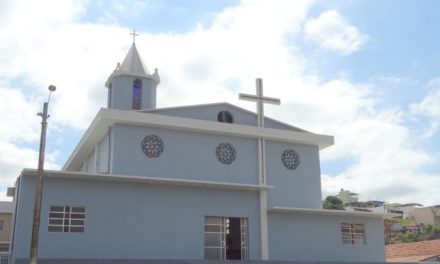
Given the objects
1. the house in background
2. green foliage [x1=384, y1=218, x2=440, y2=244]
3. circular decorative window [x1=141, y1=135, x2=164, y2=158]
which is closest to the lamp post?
circular decorative window [x1=141, y1=135, x2=164, y2=158]

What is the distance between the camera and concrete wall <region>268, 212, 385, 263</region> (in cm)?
2309

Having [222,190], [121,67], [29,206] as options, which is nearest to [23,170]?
[29,206]

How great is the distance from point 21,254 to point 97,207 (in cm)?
291

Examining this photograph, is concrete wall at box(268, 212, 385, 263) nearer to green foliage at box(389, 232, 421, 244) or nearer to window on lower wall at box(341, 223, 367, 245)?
window on lower wall at box(341, 223, 367, 245)

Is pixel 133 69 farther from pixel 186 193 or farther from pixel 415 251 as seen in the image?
pixel 415 251

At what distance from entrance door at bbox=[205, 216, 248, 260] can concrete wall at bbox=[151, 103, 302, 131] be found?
4528 mm

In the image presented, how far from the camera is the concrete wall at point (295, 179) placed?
24.7 m

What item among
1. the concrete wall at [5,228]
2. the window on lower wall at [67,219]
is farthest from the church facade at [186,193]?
the concrete wall at [5,228]

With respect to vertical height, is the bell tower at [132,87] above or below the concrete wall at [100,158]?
above

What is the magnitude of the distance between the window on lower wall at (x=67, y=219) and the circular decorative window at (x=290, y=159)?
959cm

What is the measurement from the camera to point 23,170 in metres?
18.6

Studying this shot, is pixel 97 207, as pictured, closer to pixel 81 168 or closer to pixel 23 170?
pixel 23 170

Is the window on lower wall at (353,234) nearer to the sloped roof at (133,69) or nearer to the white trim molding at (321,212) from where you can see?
the white trim molding at (321,212)

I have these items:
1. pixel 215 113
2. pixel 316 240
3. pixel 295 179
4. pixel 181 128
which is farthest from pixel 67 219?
pixel 295 179
